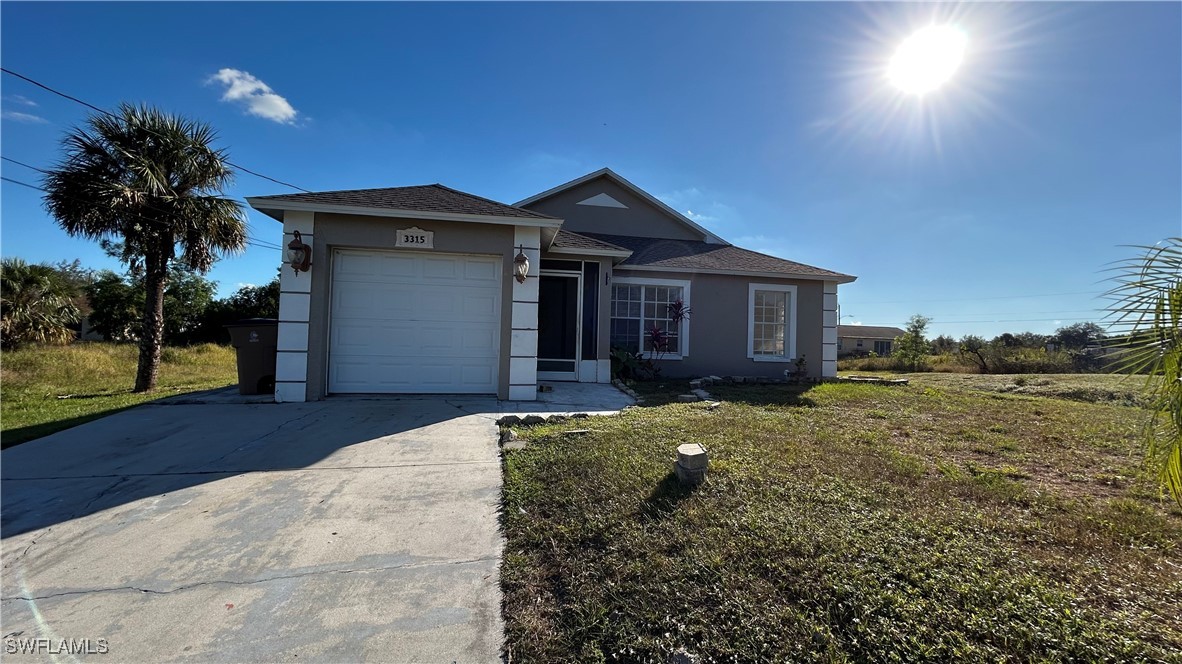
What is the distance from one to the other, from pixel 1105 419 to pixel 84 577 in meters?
11.0

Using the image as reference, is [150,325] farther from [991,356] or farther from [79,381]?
[991,356]

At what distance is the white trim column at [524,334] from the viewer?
709cm

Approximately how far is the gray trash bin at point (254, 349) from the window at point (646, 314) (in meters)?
6.65

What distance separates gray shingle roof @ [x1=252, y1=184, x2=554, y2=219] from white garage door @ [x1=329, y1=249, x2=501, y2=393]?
2.46ft

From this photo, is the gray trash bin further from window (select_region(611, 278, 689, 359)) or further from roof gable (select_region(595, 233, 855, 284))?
roof gable (select_region(595, 233, 855, 284))

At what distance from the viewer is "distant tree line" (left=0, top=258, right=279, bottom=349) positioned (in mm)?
13312

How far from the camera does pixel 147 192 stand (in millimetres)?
8688

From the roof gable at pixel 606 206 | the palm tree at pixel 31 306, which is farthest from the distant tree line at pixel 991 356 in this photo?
the palm tree at pixel 31 306

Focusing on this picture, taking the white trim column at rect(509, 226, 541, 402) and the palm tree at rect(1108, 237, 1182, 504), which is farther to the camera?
the white trim column at rect(509, 226, 541, 402)

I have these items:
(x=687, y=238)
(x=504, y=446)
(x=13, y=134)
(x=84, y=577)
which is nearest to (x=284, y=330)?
(x=504, y=446)

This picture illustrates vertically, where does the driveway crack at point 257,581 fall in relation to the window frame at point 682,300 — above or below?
below

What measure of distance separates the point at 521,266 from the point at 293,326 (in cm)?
350

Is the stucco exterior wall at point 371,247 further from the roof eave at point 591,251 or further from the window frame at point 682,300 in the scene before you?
the window frame at point 682,300

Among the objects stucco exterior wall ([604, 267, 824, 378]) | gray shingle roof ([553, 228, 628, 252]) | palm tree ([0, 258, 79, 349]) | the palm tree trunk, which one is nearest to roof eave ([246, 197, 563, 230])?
gray shingle roof ([553, 228, 628, 252])
